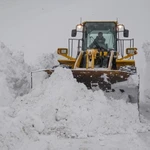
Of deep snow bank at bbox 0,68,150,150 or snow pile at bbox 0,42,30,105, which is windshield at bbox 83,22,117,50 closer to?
snow pile at bbox 0,42,30,105

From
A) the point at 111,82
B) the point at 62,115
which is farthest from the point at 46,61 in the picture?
the point at 62,115

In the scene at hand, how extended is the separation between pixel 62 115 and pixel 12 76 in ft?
8.48

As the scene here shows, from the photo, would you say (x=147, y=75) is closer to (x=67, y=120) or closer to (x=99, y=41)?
(x=99, y=41)

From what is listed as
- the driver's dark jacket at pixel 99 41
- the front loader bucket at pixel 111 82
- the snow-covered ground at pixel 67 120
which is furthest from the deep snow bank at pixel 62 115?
the driver's dark jacket at pixel 99 41

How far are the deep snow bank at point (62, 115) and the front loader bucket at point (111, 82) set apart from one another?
39cm

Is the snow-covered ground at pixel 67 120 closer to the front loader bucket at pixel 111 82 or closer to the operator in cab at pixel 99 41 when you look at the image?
the front loader bucket at pixel 111 82

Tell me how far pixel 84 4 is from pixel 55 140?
1866 centimetres

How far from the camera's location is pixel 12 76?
725 centimetres

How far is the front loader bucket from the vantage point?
6.24 metres

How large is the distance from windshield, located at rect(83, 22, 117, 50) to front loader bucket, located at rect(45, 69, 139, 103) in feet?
6.17

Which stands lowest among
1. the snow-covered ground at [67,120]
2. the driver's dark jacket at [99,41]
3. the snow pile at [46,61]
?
the snow-covered ground at [67,120]

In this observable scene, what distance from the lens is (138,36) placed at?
53.2 feet

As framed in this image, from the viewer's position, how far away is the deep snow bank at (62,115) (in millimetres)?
4516

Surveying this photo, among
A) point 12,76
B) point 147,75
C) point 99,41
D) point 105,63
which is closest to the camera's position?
point 12,76
